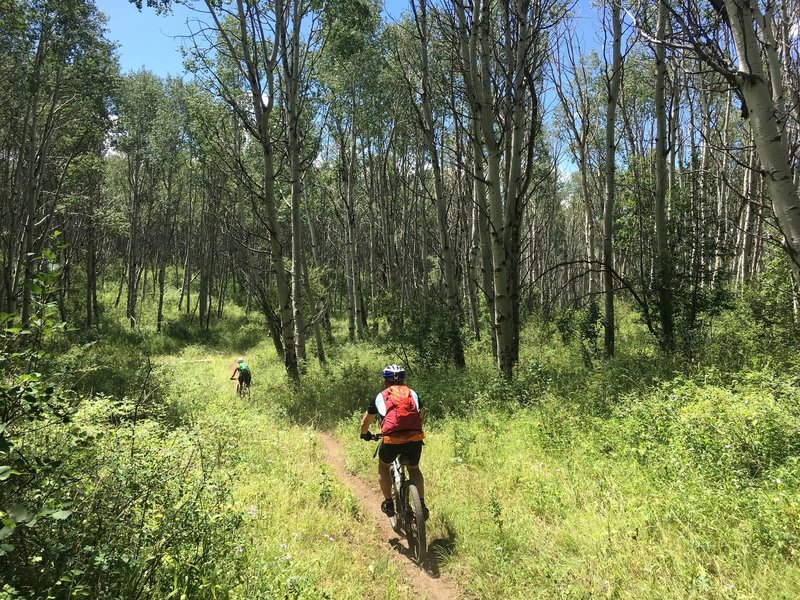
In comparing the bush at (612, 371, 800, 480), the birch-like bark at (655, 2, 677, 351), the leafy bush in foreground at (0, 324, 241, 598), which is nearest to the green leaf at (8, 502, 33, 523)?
the leafy bush in foreground at (0, 324, 241, 598)

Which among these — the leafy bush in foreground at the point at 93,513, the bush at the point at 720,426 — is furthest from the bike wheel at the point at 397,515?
the bush at the point at 720,426

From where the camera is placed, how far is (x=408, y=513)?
4.59 meters

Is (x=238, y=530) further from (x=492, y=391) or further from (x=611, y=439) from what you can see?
(x=492, y=391)

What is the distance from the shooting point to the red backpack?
458cm

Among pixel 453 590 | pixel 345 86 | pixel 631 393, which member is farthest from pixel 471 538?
pixel 345 86

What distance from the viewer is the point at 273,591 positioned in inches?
125

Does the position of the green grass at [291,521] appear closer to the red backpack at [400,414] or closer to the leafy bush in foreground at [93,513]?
the leafy bush in foreground at [93,513]

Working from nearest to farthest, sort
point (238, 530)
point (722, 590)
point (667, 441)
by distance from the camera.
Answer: point (722, 590), point (238, 530), point (667, 441)

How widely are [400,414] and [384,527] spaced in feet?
5.10

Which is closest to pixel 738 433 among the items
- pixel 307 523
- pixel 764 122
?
pixel 764 122

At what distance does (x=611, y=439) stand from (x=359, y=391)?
563 cm

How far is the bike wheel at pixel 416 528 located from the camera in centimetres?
433

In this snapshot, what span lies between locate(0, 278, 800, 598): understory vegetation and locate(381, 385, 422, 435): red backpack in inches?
46.8

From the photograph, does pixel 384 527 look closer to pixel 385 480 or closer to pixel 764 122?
pixel 385 480
